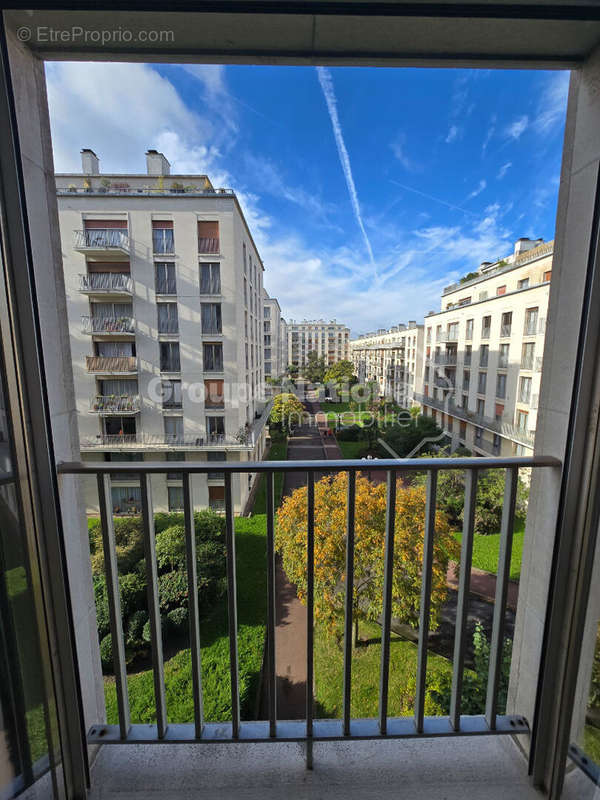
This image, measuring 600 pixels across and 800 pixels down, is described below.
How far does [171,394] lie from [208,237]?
355 centimetres

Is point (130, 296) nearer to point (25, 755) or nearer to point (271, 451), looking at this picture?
point (25, 755)

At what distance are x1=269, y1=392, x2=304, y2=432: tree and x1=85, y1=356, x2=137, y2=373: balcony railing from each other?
11.3 meters

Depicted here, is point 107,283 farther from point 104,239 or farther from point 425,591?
point 425,591

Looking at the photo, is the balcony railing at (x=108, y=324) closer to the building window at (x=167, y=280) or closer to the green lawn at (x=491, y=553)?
the building window at (x=167, y=280)

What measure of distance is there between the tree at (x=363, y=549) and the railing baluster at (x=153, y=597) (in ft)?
7.79

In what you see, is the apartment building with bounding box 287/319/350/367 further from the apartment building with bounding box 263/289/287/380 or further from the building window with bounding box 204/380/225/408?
the building window with bounding box 204/380/225/408

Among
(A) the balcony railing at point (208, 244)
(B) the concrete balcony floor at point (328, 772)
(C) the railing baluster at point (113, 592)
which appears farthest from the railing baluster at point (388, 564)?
(A) the balcony railing at point (208, 244)

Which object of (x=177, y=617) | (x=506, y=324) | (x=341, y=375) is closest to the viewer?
(x=177, y=617)

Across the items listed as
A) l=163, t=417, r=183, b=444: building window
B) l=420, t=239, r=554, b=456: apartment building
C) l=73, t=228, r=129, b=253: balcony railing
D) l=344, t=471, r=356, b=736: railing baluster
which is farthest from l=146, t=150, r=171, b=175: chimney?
l=420, t=239, r=554, b=456: apartment building

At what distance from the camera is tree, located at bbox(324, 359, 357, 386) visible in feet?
93.7

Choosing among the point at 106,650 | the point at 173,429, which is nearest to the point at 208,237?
the point at 173,429

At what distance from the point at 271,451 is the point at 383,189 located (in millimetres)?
11813

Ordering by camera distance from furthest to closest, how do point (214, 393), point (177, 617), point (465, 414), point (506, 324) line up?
point (465, 414)
point (214, 393)
point (506, 324)
point (177, 617)

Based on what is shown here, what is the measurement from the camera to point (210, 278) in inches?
264
